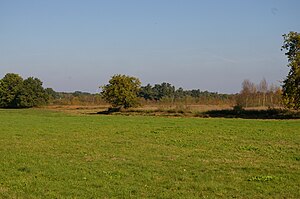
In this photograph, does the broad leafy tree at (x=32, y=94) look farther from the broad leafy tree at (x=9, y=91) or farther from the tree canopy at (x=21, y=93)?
the broad leafy tree at (x=9, y=91)

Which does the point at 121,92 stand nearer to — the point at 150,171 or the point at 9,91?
the point at 9,91

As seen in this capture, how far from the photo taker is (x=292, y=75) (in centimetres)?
4625

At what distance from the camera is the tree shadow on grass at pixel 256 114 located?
5184 cm

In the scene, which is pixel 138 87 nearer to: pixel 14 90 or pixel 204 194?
pixel 14 90

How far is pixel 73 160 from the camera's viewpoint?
14234 mm

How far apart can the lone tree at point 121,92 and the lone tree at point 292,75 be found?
31.6m

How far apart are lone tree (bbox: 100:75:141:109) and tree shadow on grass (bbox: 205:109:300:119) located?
17.4 meters

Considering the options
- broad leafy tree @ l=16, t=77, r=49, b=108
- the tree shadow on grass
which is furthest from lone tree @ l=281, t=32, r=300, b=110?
broad leafy tree @ l=16, t=77, r=49, b=108

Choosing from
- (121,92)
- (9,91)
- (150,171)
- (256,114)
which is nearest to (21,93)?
(9,91)

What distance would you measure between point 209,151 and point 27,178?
8.17 metres

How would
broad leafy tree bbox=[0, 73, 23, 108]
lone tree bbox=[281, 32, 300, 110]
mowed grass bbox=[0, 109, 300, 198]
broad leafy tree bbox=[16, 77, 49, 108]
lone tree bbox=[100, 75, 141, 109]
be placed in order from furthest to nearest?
broad leafy tree bbox=[0, 73, 23, 108]
broad leafy tree bbox=[16, 77, 49, 108]
lone tree bbox=[100, 75, 141, 109]
lone tree bbox=[281, 32, 300, 110]
mowed grass bbox=[0, 109, 300, 198]

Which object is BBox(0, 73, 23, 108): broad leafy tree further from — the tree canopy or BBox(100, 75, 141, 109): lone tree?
BBox(100, 75, 141, 109): lone tree

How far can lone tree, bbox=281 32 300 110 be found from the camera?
45.9m

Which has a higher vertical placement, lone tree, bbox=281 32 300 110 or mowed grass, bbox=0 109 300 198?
lone tree, bbox=281 32 300 110
